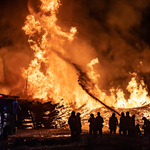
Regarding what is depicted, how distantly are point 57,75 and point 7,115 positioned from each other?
23.3 m

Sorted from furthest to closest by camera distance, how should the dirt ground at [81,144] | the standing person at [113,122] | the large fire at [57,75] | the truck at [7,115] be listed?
the large fire at [57,75]
the standing person at [113,122]
the truck at [7,115]
the dirt ground at [81,144]

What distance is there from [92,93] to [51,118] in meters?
10.1

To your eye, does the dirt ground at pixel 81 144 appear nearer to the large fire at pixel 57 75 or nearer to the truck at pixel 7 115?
the truck at pixel 7 115

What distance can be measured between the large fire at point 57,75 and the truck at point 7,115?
20.3 metres

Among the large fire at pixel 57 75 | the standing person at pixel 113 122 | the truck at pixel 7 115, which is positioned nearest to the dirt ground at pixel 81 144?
the truck at pixel 7 115

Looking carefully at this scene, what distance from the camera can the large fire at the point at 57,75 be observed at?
40094 millimetres

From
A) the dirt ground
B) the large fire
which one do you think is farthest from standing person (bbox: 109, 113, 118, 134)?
the large fire

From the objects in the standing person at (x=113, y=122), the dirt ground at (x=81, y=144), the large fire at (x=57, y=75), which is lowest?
the dirt ground at (x=81, y=144)

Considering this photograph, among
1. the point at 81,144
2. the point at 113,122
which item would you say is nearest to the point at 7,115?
the point at 81,144

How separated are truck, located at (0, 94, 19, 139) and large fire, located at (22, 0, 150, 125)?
20.3m

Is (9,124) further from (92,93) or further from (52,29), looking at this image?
(52,29)

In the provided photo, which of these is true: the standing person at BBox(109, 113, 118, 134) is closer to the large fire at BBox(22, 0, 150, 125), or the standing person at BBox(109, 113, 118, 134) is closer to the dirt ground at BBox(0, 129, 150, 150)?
the dirt ground at BBox(0, 129, 150, 150)

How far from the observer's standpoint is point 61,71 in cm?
4191

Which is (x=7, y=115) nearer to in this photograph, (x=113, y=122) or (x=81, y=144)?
(x=81, y=144)
